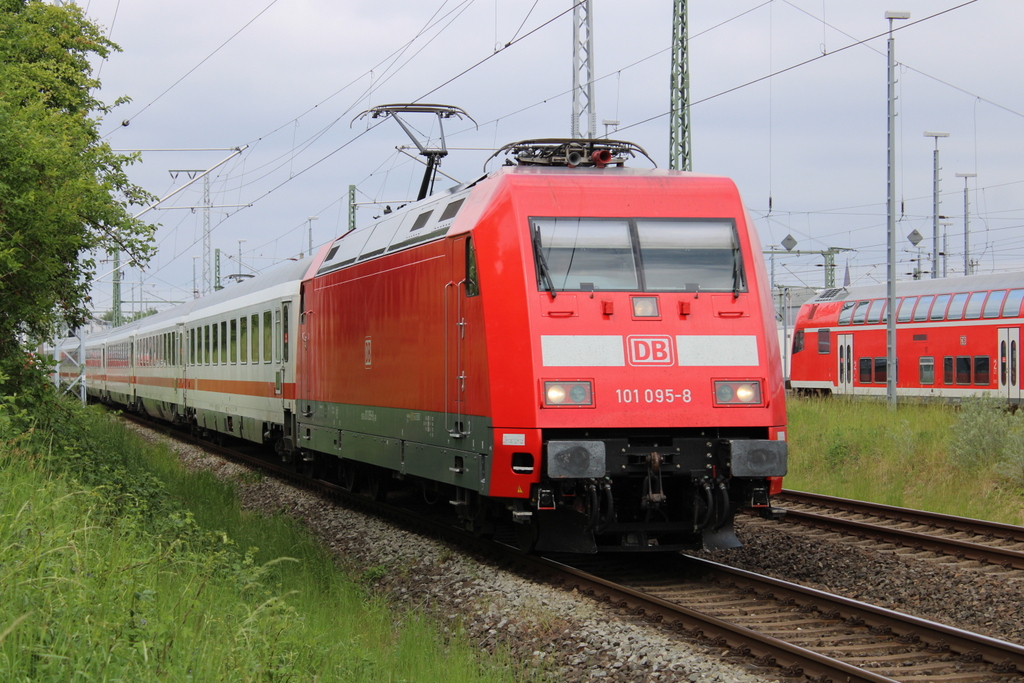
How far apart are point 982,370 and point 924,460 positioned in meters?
12.4

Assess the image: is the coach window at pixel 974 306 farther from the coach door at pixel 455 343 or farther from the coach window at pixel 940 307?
the coach door at pixel 455 343

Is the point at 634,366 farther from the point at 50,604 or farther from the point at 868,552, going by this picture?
the point at 50,604

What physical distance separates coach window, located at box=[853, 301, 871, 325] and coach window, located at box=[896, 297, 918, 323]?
1565 mm

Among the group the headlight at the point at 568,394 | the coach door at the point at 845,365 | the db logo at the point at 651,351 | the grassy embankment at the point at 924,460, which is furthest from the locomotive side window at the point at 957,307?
the headlight at the point at 568,394

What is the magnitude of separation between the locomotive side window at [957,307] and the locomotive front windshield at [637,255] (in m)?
19.5

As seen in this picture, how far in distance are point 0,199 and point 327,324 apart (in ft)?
16.5

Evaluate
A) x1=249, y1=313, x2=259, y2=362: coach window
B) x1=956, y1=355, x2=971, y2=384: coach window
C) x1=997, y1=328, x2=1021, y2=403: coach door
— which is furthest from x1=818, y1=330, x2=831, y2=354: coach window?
x1=249, y1=313, x2=259, y2=362: coach window

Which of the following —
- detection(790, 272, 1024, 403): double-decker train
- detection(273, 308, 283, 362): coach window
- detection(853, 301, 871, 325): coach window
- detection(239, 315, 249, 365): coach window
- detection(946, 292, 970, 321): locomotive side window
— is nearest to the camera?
detection(273, 308, 283, 362): coach window

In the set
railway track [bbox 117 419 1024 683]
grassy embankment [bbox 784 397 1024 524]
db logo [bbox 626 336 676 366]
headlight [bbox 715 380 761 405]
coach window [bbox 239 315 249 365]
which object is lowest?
railway track [bbox 117 419 1024 683]

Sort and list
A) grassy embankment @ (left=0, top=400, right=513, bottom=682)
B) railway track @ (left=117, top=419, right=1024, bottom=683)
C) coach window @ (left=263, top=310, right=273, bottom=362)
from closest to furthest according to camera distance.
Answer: grassy embankment @ (left=0, top=400, right=513, bottom=682), railway track @ (left=117, top=419, right=1024, bottom=683), coach window @ (left=263, top=310, right=273, bottom=362)

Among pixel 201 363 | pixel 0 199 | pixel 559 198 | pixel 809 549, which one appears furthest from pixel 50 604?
pixel 201 363

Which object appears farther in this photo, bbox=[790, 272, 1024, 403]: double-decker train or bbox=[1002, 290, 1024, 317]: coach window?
bbox=[790, 272, 1024, 403]: double-decker train

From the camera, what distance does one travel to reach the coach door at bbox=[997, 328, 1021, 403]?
24.4 metres

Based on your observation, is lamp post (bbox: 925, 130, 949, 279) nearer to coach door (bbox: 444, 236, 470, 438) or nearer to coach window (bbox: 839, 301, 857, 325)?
coach window (bbox: 839, 301, 857, 325)
